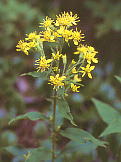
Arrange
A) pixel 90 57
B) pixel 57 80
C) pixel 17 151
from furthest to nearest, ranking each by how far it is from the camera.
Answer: pixel 17 151, pixel 90 57, pixel 57 80

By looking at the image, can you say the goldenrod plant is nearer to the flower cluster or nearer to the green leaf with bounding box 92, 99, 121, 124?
the flower cluster

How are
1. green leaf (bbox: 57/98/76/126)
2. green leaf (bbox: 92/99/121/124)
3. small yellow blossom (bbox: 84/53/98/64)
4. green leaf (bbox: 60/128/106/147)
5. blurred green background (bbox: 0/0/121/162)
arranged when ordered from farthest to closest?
blurred green background (bbox: 0/0/121/162) → green leaf (bbox: 92/99/121/124) → green leaf (bbox: 60/128/106/147) → small yellow blossom (bbox: 84/53/98/64) → green leaf (bbox: 57/98/76/126)

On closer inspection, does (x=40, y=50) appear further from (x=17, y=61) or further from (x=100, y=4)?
(x=100, y=4)

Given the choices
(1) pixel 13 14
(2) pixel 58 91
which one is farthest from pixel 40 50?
(1) pixel 13 14

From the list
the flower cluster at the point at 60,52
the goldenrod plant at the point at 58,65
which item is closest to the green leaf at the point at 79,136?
the goldenrod plant at the point at 58,65

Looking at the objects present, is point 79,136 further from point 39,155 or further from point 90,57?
point 90,57

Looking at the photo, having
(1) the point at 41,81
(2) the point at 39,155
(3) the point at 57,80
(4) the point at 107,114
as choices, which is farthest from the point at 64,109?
(1) the point at 41,81

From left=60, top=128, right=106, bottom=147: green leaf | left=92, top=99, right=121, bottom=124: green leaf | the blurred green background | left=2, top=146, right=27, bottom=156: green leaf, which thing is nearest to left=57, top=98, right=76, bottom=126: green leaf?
left=60, top=128, right=106, bottom=147: green leaf

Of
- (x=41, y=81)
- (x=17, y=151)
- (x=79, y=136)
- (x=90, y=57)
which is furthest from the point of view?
(x=41, y=81)
